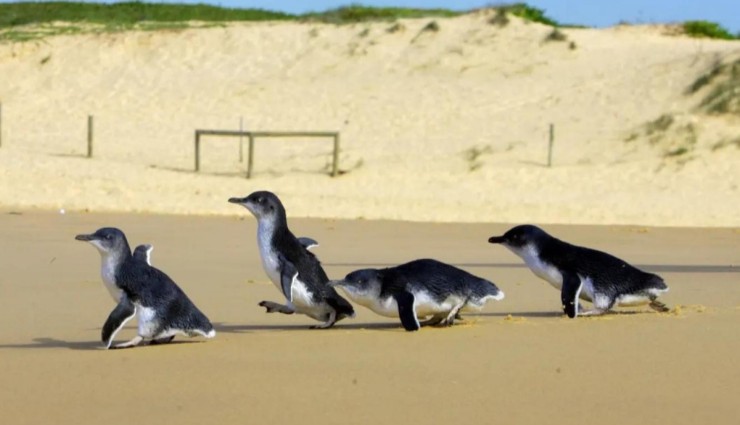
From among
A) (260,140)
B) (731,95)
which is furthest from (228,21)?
(731,95)

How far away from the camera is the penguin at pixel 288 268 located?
8.34 m

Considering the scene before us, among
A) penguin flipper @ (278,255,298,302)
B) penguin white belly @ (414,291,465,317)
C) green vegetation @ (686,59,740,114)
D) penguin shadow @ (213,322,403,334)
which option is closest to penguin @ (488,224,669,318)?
penguin white belly @ (414,291,465,317)

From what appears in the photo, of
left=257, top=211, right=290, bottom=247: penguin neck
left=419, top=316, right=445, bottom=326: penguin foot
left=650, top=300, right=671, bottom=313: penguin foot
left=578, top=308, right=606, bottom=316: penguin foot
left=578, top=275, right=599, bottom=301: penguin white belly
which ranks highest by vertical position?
left=257, top=211, right=290, bottom=247: penguin neck

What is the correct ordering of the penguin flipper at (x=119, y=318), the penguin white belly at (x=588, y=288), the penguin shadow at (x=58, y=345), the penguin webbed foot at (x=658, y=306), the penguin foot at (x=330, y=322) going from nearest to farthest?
1. the penguin flipper at (x=119, y=318)
2. the penguin shadow at (x=58, y=345)
3. the penguin foot at (x=330, y=322)
4. the penguin white belly at (x=588, y=288)
5. the penguin webbed foot at (x=658, y=306)

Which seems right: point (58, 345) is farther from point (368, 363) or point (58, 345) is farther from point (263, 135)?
point (263, 135)

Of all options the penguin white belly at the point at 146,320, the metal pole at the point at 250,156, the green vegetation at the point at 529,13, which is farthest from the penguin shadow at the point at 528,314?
the green vegetation at the point at 529,13

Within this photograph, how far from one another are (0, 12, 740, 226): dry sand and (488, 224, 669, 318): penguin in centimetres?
1334

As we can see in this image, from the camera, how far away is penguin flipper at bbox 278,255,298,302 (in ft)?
27.1

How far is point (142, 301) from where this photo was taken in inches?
302

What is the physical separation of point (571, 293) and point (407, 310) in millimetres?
1159

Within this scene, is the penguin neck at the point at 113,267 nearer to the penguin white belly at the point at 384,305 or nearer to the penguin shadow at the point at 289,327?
the penguin shadow at the point at 289,327

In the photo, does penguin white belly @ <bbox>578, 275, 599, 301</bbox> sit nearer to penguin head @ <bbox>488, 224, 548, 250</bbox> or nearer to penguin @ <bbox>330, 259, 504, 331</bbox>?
penguin head @ <bbox>488, 224, 548, 250</bbox>

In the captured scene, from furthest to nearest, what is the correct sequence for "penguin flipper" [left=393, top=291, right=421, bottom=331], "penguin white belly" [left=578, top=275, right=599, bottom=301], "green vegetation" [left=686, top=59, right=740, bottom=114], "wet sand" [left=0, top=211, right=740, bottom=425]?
"green vegetation" [left=686, top=59, right=740, bottom=114] → "penguin white belly" [left=578, top=275, right=599, bottom=301] → "penguin flipper" [left=393, top=291, right=421, bottom=331] → "wet sand" [left=0, top=211, right=740, bottom=425]

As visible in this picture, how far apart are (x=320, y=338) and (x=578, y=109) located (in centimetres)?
2658
